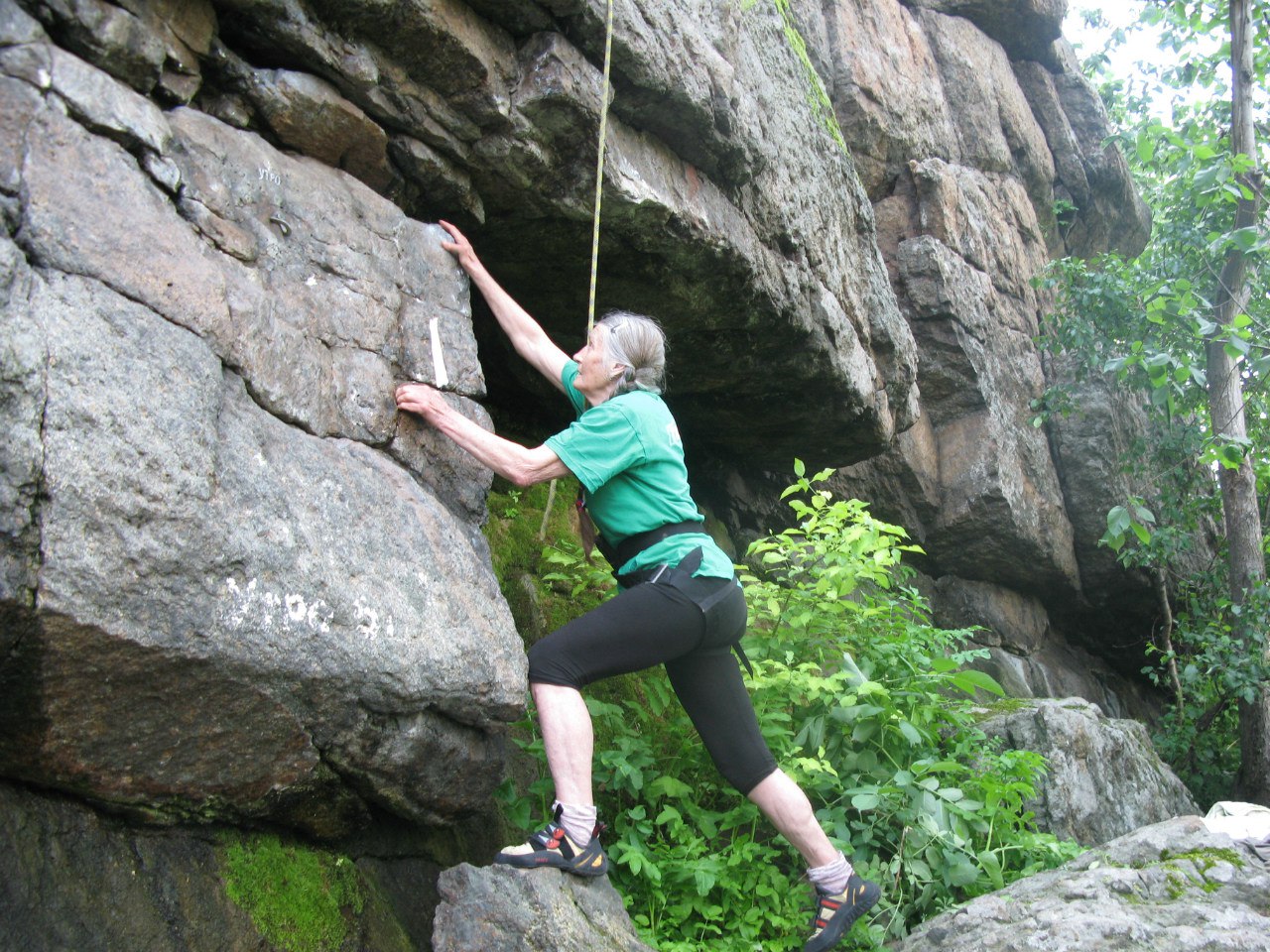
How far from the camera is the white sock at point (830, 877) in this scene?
416 cm

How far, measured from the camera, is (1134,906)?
4.11m

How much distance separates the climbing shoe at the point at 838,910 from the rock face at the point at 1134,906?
1.07 feet

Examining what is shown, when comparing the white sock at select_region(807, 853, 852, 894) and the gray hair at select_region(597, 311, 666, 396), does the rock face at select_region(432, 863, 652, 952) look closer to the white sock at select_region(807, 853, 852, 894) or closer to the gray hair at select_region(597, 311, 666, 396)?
the white sock at select_region(807, 853, 852, 894)

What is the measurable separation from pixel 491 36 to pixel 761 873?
3.74 meters

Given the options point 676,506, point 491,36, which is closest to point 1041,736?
point 676,506

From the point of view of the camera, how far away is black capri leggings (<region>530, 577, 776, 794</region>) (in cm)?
386

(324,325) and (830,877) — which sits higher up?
(324,325)

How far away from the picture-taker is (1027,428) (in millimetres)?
10367

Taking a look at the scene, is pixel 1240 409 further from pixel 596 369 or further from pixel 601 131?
pixel 596 369

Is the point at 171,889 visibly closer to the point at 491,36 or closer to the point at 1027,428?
the point at 491,36

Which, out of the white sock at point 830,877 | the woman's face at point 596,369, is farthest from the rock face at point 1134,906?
the woman's face at point 596,369

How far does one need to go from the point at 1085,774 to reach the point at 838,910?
3027mm

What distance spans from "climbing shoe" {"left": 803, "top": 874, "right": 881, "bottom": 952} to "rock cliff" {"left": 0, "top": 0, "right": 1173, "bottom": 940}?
137cm

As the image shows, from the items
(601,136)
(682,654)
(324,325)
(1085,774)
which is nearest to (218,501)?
(324,325)
